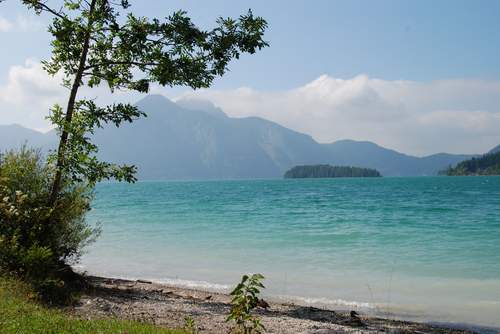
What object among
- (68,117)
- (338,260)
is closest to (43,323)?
(68,117)

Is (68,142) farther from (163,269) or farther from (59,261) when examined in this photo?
(163,269)

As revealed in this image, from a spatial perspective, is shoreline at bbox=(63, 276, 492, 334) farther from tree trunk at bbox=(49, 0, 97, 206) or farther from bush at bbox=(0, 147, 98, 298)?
tree trunk at bbox=(49, 0, 97, 206)

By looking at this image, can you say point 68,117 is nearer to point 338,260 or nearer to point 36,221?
point 36,221

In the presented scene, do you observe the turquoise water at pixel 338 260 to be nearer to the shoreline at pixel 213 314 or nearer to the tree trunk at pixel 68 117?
the shoreline at pixel 213 314

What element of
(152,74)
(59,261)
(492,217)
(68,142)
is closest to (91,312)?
(59,261)

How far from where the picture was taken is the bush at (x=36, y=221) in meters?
11.5

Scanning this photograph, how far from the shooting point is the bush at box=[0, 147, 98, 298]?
11516mm

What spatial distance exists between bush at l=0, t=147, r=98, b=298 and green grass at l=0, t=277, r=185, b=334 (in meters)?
1.55

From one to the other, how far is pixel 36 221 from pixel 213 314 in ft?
16.5

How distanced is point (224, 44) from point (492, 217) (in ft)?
130

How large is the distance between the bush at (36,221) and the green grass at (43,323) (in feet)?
5.09

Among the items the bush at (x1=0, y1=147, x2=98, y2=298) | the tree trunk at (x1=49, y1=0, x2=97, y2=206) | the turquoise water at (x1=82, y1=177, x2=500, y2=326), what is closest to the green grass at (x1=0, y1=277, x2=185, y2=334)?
the bush at (x1=0, y1=147, x2=98, y2=298)

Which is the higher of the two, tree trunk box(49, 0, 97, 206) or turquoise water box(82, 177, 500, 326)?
tree trunk box(49, 0, 97, 206)

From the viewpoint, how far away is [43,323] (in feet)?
27.1
